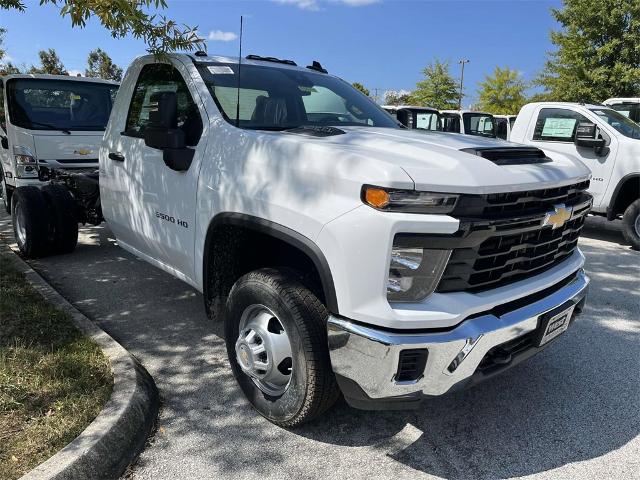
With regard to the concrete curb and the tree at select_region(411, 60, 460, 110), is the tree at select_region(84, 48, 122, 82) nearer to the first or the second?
the tree at select_region(411, 60, 460, 110)

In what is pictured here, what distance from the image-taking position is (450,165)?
7.67ft

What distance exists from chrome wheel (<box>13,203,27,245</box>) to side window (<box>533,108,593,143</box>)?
730cm

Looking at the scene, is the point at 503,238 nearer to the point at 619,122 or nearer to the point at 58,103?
the point at 619,122

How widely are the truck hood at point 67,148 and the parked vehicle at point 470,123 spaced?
39.3ft

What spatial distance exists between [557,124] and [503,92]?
29916 mm

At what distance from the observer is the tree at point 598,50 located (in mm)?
19406

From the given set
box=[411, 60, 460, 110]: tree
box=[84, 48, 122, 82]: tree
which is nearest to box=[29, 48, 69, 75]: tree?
box=[84, 48, 122, 82]: tree

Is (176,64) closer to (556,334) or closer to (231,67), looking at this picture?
(231,67)

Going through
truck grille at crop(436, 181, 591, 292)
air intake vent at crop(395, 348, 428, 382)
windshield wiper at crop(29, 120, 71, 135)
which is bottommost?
air intake vent at crop(395, 348, 428, 382)

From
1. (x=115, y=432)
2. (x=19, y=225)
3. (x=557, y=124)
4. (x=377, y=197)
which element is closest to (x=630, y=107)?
(x=557, y=124)

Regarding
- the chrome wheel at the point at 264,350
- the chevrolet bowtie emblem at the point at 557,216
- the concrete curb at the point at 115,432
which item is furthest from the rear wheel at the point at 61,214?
the chevrolet bowtie emblem at the point at 557,216

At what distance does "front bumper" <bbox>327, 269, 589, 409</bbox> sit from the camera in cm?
224

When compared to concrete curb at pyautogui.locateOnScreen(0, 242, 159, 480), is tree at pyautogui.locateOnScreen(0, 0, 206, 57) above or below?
above

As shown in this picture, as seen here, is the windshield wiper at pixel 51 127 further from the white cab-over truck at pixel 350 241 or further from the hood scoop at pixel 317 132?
the hood scoop at pixel 317 132
